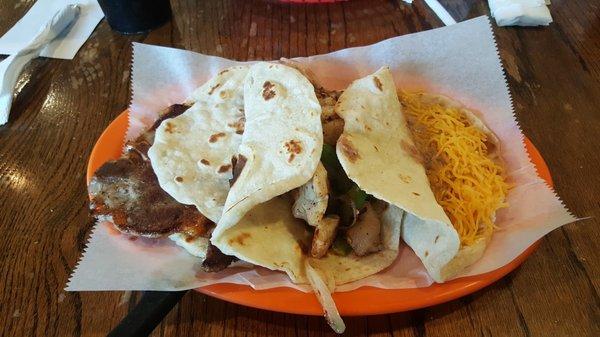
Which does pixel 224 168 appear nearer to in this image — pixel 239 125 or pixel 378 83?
pixel 239 125

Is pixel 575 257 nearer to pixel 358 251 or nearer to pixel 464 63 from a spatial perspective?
pixel 358 251

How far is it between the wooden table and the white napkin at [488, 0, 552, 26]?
0.04 metres

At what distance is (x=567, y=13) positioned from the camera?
2420 mm

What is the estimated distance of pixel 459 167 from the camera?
1512mm

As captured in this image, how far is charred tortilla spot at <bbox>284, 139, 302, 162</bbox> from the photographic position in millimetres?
1249

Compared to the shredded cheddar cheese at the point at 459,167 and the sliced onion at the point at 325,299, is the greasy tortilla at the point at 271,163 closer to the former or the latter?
the sliced onion at the point at 325,299

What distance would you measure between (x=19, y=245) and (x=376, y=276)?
1.08 meters

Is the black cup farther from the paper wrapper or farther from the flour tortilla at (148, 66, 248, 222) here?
the flour tortilla at (148, 66, 248, 222)

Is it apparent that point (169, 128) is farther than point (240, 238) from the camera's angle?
Yes

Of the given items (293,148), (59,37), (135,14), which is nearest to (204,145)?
(293,148)

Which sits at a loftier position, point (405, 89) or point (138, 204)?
point (138, 204)

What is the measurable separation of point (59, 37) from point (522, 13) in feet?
7.08

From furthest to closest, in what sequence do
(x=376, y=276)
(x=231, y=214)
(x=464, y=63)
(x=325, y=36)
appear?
(x=325, y=36) → (x=464, y=63) → (x=376, y=276) → (x=231, y=214)

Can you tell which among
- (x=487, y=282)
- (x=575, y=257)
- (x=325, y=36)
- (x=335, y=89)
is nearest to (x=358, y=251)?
(x=487, y=282)
